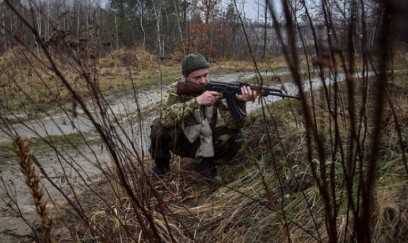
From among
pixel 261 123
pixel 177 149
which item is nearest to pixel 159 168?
pixel 177 149

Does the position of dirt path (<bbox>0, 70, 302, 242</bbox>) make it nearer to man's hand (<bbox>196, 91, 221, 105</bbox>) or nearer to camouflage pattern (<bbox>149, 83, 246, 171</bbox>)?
camouflage pattern (<bbox>149, 83, 246, 171</bbox>)

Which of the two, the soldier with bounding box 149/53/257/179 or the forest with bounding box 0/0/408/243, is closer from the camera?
the forest with bounding box 0/0/408/243

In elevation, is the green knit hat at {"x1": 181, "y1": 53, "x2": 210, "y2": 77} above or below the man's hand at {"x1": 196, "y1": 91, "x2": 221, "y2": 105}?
above

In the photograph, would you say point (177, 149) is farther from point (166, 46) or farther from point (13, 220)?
point (166, 46)

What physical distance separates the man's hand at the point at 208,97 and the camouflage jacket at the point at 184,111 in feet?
0.34

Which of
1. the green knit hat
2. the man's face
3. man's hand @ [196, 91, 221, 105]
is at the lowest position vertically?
man's hand @ [196, 91, 221, 105]

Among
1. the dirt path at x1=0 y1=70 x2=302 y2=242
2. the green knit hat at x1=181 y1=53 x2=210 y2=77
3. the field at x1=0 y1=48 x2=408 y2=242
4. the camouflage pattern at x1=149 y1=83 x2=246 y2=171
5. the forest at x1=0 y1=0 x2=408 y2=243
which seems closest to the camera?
the forest at x1=0 y1=0 x2=408 y2=243

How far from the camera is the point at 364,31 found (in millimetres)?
631

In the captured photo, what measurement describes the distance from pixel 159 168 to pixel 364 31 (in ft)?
9.23

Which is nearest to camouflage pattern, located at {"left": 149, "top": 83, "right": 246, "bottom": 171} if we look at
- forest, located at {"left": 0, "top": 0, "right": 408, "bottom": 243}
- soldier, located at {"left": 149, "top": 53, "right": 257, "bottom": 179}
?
soldier, located at {"left": 149, "top": 53, "right": 257, "bottom": 179}

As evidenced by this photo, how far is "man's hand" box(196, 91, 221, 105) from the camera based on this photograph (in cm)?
289

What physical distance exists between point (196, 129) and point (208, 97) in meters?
0.37

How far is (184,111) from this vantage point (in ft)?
9.92

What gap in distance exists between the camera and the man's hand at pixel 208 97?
9.50 ft
